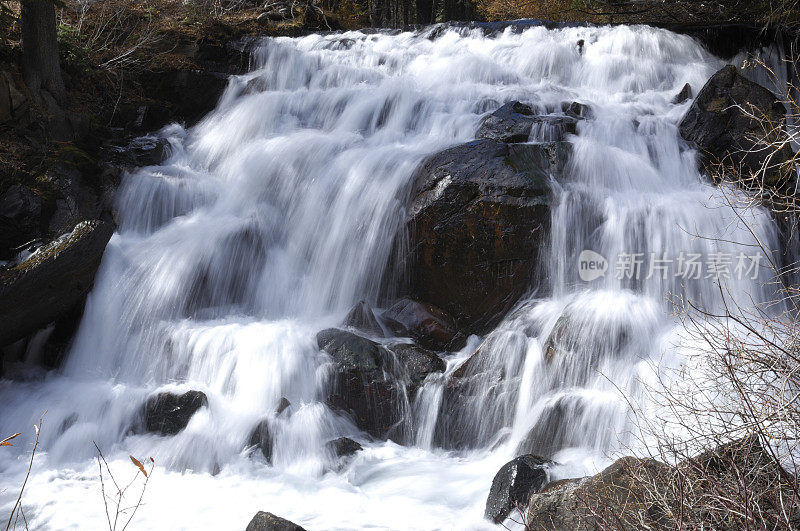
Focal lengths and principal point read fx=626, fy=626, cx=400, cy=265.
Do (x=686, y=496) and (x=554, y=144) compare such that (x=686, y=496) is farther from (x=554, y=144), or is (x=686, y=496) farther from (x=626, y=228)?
(x=554, y=144)

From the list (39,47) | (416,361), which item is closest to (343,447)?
(416,361)

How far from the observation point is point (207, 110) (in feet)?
36.3

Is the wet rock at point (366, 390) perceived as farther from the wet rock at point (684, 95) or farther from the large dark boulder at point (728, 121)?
the wet rock at point (684, 95)

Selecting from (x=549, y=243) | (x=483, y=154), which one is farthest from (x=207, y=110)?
(x=549, y=243)

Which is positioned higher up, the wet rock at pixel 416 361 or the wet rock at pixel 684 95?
the wet rock at pixel 684 95

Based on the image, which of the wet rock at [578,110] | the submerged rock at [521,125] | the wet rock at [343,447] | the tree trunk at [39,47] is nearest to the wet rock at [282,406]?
the wet rock at [343,447]

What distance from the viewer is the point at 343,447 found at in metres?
5.56

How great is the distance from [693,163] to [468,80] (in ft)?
14.3

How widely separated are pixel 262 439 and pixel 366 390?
106 cm

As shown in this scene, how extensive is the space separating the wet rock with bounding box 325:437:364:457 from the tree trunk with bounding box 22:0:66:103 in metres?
6.71

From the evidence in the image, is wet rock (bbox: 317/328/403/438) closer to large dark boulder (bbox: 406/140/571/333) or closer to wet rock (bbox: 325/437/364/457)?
wet rock (bbox: 325/437/364/457)

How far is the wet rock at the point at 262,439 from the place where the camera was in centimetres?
552

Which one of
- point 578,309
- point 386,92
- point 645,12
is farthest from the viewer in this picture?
point 645,12

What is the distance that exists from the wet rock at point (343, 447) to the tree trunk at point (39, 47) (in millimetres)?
6711
